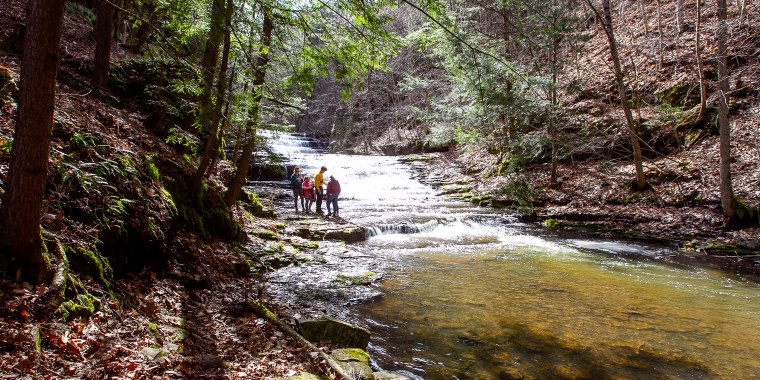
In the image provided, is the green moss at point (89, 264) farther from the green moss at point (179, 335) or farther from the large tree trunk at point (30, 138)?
the green moss at point (179, 335)

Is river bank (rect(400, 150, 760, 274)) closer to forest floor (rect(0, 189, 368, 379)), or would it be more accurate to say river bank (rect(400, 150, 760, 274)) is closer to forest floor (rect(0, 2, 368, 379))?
forest floor (rect(0, 189, 368, 379))

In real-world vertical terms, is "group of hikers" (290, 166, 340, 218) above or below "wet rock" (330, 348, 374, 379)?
above

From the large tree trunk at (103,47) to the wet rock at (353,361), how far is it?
7802 millimetres

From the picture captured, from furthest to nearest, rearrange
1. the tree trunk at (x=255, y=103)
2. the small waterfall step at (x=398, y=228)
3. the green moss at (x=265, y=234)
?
the small waterfall step at (x=398, y=228) < the green moss at (x=265, y=234) < the tree trunk at (x=255, y=103)

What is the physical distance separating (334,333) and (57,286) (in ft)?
9.21

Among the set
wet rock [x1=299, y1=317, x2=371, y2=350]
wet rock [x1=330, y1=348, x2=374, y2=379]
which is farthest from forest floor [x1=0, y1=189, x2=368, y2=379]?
wet rock [x1=299, y1=317, x2=371, y2=350]

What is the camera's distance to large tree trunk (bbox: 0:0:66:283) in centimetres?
303

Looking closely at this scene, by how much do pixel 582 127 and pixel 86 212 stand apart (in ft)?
60.2

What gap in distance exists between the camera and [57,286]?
126 inches

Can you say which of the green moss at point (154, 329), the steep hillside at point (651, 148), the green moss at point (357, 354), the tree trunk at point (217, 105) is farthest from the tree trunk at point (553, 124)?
the green moss at point (154, 329)

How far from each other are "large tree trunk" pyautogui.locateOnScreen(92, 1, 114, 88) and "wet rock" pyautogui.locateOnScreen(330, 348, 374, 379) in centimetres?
780

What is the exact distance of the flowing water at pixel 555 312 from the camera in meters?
4.78

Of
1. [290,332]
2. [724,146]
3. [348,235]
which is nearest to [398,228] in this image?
[348,235]

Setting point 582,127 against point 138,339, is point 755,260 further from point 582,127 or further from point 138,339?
point 138,339
